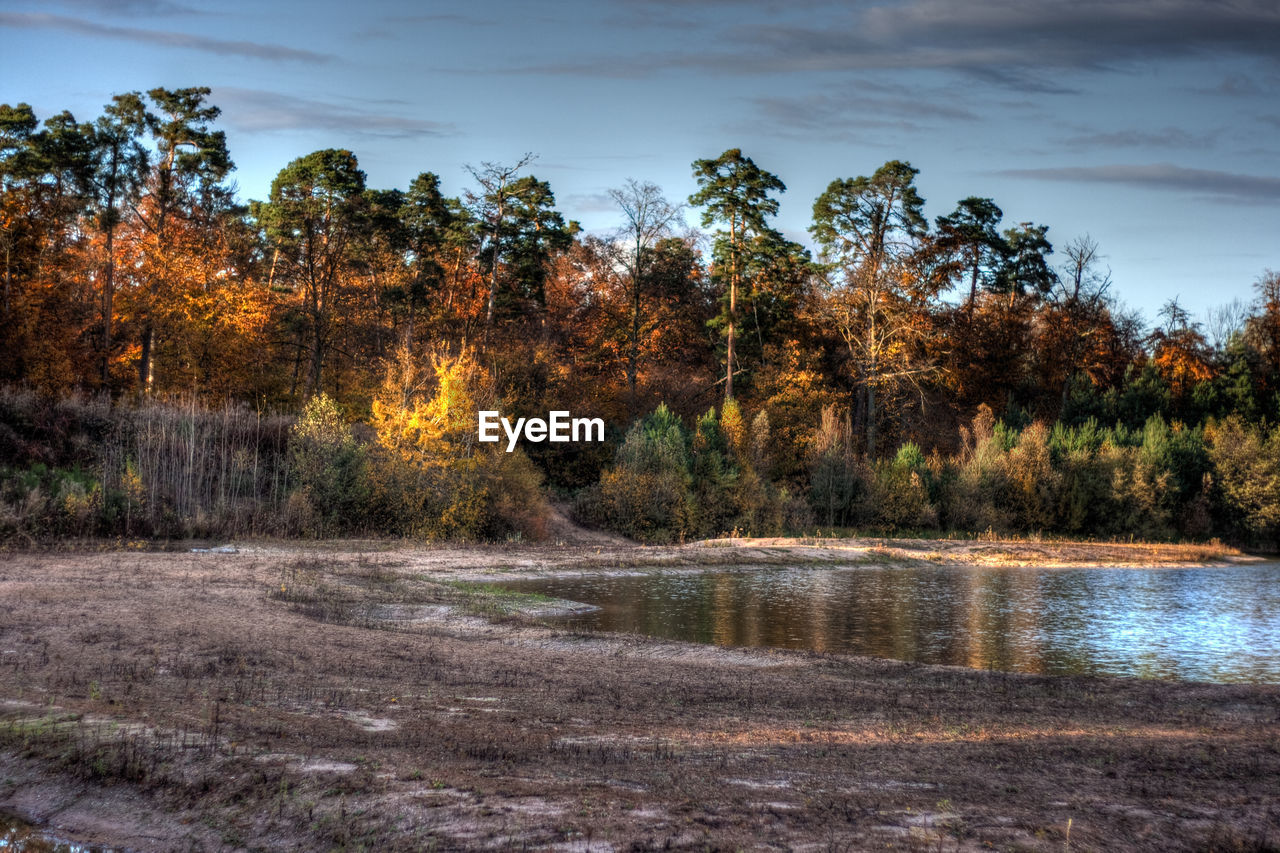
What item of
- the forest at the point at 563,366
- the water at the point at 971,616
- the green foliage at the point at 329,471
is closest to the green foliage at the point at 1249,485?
the forest at the point at 563,366

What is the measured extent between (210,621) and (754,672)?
26.2 ft

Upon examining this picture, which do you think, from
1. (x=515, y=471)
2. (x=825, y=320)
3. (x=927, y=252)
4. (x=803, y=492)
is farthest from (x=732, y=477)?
(x=927, y=252)

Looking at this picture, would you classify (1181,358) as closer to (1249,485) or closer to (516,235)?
(1249,485)

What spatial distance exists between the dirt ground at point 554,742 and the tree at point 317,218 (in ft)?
105

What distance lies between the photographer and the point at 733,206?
5338 cm

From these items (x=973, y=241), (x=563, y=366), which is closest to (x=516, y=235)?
(x=563, y=366)

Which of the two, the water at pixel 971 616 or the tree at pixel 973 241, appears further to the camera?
the tree at pixel 973 241

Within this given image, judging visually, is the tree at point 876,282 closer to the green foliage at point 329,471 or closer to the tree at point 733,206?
the tree at point 733,206

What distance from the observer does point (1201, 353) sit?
68375 mm

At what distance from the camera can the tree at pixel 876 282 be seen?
55.7 metres

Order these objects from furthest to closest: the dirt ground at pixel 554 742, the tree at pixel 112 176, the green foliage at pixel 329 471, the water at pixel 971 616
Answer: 1. the tree at pixel 112 176
2. the green foliage at pixel 329 471
3. the water at pixel 971 616
4. the dirt ground at pixel 554 742

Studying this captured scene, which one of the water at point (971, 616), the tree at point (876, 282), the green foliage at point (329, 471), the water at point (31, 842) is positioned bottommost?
the water at point (971, 616)

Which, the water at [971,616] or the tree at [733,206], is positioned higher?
the tree at [733,206]

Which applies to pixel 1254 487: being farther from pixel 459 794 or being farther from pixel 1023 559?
pixel 459 794
